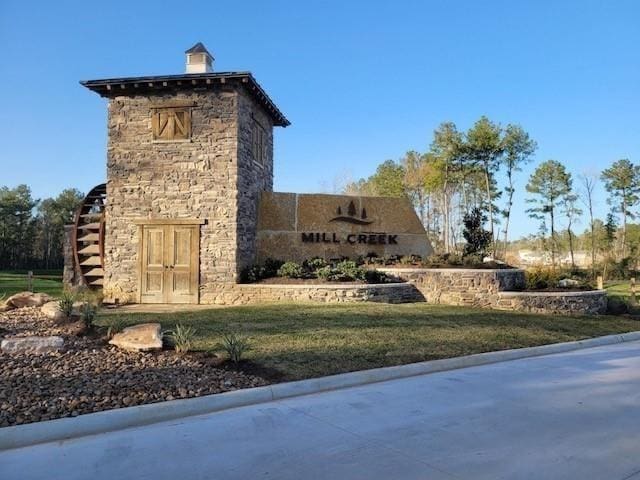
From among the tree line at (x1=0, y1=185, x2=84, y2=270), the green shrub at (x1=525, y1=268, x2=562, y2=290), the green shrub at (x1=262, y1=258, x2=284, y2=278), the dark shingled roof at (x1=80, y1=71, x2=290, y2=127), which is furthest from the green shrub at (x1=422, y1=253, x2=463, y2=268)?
the tree line at (x1=0, y1=185, x2=84, y2=270)

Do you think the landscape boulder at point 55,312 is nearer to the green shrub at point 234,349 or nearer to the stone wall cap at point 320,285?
the green shrub at point 234,349

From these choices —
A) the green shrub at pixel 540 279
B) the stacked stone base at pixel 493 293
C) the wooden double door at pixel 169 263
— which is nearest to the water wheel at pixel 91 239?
the wooden double door at pixel 169 263

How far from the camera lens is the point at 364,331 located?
27.5 feet

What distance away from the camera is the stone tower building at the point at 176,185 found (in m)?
13.6

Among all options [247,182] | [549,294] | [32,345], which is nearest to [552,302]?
[549,294]

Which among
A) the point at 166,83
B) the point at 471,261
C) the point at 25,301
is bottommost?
the point at 25,301

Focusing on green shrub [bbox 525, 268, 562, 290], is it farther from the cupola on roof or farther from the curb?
the cupola on roof

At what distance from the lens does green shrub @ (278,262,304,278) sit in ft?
44.5

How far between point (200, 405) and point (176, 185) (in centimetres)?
1007

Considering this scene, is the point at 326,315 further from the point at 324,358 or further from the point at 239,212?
the point at 239,212

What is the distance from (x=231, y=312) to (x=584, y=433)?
7.82 metres

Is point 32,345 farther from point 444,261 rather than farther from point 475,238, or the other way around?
point 475,238

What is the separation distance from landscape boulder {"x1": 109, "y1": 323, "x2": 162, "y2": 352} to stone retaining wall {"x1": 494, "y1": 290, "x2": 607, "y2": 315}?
910 centimetres

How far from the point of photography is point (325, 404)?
4.92 m
